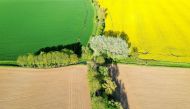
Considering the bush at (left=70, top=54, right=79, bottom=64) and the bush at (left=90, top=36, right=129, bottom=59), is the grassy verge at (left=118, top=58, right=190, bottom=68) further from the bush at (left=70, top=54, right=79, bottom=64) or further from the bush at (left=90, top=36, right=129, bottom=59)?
the bush at (left=70, top=54, right=79, bottom=64)

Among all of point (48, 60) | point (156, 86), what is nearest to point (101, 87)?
point (156, 86)

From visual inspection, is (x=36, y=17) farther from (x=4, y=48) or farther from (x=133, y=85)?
(x=133, y=85)

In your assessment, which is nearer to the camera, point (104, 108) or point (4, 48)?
point (104, 108)

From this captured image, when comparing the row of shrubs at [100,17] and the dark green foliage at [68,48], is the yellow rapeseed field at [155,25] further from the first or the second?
the dark green foliage at [68,48]

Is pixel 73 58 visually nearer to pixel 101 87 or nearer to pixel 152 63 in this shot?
pixel 101 87

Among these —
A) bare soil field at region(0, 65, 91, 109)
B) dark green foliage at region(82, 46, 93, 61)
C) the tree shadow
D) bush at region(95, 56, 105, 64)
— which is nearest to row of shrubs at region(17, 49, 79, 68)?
bare soil field at region(0, 65, 91, 109)

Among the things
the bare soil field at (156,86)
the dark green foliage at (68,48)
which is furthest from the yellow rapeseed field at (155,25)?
the dark green foliage at (68,48)

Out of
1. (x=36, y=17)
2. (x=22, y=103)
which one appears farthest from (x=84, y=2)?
(x=22, y=103)
